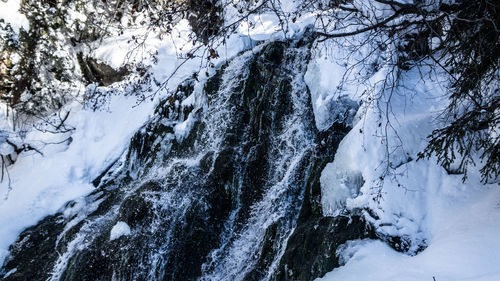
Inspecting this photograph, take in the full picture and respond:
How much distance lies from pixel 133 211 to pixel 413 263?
4844 millimetres

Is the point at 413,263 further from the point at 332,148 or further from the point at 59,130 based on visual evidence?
the point at 59,130

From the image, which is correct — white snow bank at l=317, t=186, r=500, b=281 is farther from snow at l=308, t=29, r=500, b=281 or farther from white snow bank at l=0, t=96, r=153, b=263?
white snow bank at l=0, t=96, r=153, b=263

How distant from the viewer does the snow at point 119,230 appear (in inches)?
249

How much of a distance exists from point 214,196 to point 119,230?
6.01 ft

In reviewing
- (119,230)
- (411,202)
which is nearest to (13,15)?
(119,230)

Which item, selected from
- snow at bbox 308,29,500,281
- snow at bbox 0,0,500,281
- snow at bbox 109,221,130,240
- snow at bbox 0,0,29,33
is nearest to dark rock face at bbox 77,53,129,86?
snow at bbox 0,0,29,33

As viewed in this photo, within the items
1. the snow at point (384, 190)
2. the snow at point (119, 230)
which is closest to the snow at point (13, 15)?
the snow at point (384, 190)

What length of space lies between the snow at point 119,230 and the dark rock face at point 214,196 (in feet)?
0.25

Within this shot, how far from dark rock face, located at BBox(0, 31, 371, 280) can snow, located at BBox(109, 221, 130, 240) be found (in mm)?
75

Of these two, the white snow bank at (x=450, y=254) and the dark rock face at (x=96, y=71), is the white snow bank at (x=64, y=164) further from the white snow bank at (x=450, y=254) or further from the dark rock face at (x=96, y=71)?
the white snow bank at (x=450, y=254)

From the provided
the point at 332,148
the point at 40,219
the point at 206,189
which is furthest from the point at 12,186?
the point at 332,148

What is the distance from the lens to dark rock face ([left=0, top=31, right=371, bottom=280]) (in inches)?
221

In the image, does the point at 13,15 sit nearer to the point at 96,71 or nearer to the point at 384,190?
the point at 96,71

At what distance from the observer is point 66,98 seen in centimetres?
1045
